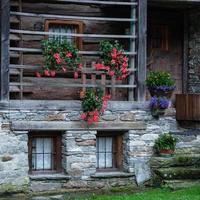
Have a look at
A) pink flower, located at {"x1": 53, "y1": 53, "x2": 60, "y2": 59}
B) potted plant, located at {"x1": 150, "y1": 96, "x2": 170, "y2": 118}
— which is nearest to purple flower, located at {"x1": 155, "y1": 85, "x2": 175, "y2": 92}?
potted plant, located at {"x1": 150, "y1": 96, "x2": 170, "y2": 118}

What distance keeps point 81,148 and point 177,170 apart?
201cm

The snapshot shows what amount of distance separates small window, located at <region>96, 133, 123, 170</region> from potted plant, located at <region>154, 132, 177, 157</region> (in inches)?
31.6

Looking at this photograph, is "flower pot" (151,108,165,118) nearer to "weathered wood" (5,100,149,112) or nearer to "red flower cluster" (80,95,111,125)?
"weathered wood" (5,100,149,112)

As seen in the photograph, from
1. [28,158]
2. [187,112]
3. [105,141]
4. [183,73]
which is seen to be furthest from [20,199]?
[183,73]

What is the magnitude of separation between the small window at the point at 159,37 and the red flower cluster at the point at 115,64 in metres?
3.12

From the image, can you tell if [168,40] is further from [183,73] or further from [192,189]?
[192,189]

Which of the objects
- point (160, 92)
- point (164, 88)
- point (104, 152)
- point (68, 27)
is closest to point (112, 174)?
point (104, 152)

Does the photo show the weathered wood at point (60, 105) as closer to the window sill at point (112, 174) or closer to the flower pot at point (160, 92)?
the flower pot at point (160, 92)

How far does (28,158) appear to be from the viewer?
38.3 feet

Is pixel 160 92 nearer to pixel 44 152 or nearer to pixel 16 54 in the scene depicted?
pixel 44 152

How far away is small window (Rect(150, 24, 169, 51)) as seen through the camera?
14.8m

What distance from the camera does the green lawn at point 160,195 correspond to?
10.4m

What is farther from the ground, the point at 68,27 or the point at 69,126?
the point at 68,27

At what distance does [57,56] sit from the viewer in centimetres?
1130
